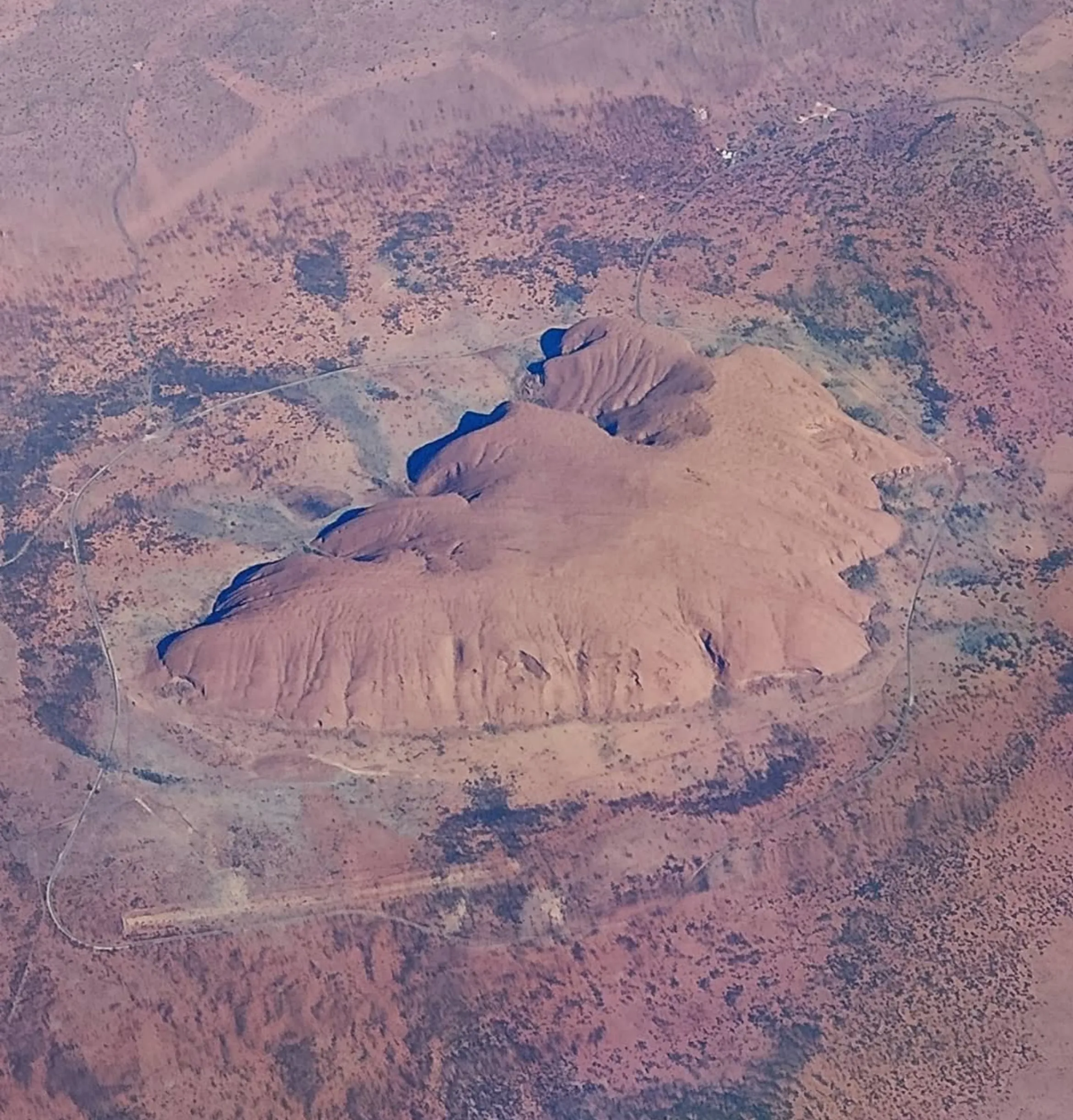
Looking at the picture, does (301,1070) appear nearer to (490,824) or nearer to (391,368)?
(490,824)

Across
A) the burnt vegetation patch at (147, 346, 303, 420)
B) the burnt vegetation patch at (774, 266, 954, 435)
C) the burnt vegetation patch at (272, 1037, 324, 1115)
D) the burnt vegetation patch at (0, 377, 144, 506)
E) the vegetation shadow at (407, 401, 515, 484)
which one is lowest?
the burnt vegetation patch at (272, 1037, 324, 1115)

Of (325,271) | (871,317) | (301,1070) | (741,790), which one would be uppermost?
(871,317)

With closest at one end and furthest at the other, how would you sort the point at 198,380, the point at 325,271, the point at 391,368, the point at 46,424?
1. the point at 46,424
2. the point at 198,380
3. the point at 391,368
4. the point at 325,271

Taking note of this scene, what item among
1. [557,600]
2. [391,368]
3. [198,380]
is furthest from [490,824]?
[198,380]

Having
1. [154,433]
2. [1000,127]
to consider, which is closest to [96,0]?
[154,433]

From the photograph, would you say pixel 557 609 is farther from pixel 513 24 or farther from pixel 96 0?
pixel 96 0

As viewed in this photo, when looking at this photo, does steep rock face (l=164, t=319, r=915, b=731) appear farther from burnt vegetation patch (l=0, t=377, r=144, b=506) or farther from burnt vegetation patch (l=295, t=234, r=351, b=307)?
burnt vegetation patch (l=295, t=234, r=351, b=307)

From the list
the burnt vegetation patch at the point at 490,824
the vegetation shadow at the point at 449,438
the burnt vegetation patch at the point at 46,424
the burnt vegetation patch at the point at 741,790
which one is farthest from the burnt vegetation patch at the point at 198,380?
the burnt vegetation patch at the point at 741,790

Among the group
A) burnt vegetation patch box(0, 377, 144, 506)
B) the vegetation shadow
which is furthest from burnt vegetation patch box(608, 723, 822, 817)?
burnt vegetation patch box(0, 377, 144, 506)

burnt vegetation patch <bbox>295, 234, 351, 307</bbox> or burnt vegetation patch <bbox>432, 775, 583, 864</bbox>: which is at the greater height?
burnt vegetation patch <bbox>295, 234, 351, 307</bbox>
